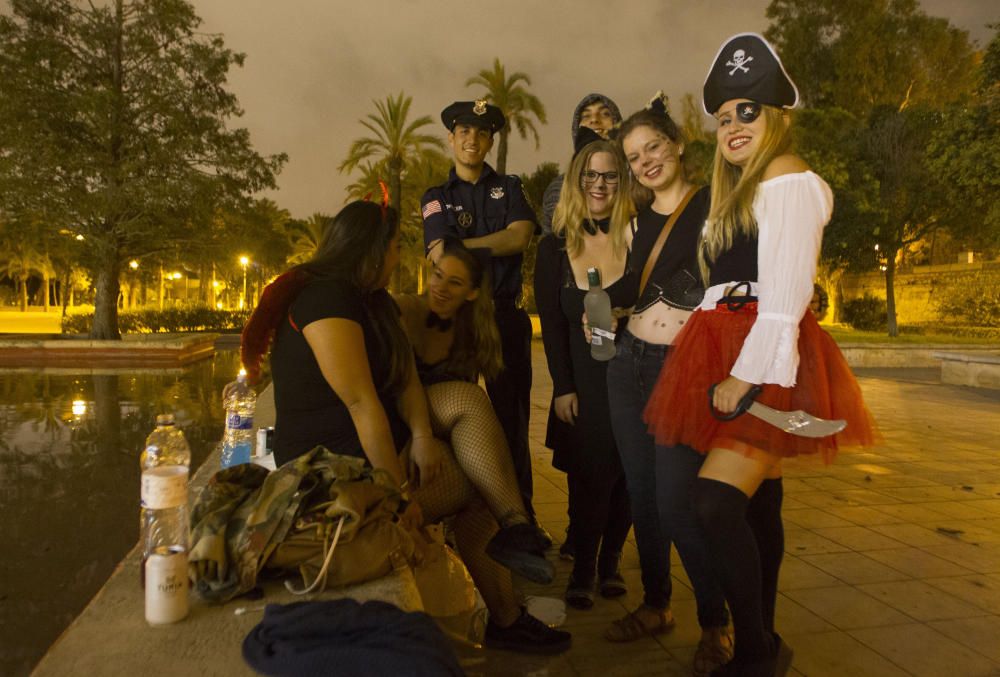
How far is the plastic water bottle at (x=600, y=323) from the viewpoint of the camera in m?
3.11

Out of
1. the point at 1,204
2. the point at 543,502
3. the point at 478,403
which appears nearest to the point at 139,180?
the point at 1,204

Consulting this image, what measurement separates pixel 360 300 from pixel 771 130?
1460mm

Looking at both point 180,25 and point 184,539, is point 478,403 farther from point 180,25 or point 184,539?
point 180,25

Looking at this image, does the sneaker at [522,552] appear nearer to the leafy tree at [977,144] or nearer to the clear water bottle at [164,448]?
the clear water bottle at [164,448]

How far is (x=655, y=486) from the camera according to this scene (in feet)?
9.96

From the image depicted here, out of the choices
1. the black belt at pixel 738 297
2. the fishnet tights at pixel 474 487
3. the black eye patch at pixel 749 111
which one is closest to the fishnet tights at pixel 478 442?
the fishnet tights at pixel 474 487

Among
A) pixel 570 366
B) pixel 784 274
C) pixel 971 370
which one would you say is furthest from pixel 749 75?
pixel 971 370

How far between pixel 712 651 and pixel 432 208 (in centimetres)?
261

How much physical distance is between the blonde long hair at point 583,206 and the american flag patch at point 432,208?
0.88m

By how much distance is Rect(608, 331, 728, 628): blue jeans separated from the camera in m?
2.63

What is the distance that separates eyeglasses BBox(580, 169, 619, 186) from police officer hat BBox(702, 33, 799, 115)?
92cm

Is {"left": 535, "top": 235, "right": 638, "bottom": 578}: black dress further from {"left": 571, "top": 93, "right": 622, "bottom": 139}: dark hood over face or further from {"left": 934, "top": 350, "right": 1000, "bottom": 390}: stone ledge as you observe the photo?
{"left": 934, "top": 350, "right": 1000, "bottom": 390}: stone ledge

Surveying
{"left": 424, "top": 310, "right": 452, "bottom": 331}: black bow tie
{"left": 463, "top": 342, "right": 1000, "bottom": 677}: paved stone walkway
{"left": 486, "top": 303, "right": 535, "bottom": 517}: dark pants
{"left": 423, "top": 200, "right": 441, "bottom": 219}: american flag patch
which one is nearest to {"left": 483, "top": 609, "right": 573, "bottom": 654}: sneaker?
{"left": 463, "top": 342, "right": 1000, "bottom": 677}: paved stone walkway

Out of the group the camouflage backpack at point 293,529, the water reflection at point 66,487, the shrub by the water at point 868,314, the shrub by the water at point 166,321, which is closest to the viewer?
the camouflage backpack at point 293,529
